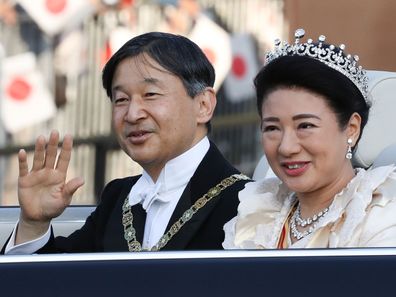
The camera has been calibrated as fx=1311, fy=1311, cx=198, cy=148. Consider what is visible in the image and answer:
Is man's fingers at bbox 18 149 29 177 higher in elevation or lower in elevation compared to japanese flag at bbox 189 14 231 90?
lower

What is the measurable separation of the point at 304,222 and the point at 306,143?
177mm

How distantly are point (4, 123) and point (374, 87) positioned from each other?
544 centimetres

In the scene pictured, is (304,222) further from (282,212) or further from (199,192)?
(199,192)

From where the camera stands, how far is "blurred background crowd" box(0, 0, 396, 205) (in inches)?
324

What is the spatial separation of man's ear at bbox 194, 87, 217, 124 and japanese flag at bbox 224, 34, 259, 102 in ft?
16.8

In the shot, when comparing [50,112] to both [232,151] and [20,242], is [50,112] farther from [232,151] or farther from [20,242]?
[20,242]

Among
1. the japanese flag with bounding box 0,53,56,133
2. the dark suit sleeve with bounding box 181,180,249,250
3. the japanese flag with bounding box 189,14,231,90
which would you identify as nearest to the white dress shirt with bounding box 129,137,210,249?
the dark suit sleeve with bounding box 181,180,249,250

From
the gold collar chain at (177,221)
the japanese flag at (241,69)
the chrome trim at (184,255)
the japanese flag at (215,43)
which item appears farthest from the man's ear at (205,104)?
the japanese flag at (241,69)

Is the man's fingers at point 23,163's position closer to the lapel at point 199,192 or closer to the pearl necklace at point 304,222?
the lapel at point 199,192

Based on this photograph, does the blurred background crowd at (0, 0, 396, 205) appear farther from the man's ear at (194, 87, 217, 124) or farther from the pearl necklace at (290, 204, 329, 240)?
the pearl necklace at (290, 204, 329, 240)

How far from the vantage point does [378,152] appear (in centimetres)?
321

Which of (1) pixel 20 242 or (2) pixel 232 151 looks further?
(2) pixel 232 151

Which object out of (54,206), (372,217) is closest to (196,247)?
(54,206)

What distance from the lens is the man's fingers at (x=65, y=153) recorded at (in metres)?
2.93
